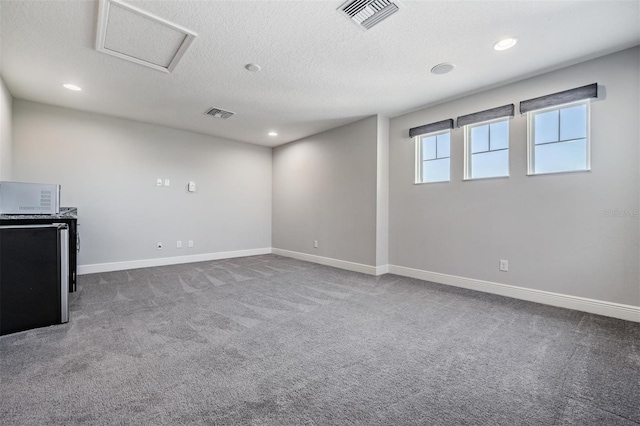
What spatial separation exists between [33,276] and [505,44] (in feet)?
14.9

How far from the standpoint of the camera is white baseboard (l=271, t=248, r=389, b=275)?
14.6 feet

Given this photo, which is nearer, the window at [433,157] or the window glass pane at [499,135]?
the window glass pane at [499,135]

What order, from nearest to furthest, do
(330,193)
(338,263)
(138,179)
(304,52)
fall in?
(304,52) < (138,179) < (338,263) < (330,193)

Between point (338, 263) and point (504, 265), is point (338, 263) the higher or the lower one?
the lower one

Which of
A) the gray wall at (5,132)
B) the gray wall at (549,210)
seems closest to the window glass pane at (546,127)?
the gray wall at (549,210)

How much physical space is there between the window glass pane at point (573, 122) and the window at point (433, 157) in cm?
123

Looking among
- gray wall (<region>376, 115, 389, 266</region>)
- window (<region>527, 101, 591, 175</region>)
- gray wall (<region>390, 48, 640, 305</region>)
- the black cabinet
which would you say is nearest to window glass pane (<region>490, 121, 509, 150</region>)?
gray wall (<region>390, 48, 640, 305</region>)

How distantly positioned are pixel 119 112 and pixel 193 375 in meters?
4.43

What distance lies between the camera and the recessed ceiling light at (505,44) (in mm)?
2492

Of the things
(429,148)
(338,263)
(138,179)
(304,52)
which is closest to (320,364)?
(304,52)

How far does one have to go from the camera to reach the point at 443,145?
159 inches

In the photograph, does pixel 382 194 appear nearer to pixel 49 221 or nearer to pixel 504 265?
pixel 504 265

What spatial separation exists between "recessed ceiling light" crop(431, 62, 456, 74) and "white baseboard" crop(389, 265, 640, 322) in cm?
255

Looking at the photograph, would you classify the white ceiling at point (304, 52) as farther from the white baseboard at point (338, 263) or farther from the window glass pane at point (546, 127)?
the white baseboard at point (338, 263)
